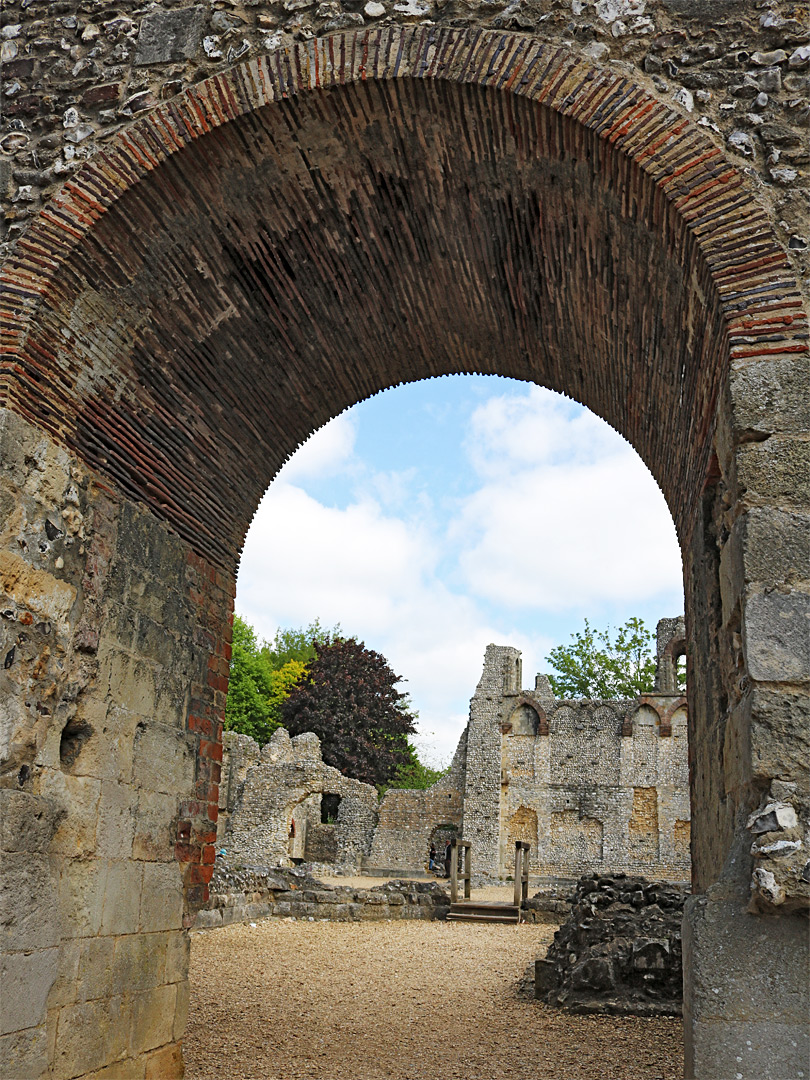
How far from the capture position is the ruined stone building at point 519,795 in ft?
81.7

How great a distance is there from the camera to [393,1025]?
267 inches

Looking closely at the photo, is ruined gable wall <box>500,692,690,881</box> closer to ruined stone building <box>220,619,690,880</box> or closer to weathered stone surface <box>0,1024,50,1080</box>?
ruined stone building <box>220,619,690,880</box>

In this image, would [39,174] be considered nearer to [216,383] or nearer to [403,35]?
[216,383]

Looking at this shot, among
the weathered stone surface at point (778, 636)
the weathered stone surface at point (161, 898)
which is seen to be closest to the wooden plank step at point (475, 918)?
the weathered stone surface at point (161, 898)

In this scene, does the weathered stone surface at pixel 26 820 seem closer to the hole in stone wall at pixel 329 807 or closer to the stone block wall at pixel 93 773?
the stone block wall at pixel 93 773

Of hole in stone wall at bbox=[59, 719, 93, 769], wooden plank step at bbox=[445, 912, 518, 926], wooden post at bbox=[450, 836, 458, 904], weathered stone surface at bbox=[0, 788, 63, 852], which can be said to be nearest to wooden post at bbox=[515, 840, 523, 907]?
wooden plank step at bbox=[445, 912, 518, 926]

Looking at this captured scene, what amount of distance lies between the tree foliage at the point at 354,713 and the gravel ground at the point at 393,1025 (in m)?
20.7

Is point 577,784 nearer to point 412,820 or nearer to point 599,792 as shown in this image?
point 599,792

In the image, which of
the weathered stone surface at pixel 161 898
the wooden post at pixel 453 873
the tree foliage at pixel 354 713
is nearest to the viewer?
the weathered stone surface at pixel 161 898

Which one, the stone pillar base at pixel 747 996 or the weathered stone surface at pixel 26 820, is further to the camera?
the weathered stone surface at pixel 26 820

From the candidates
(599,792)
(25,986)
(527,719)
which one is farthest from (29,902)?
(527,719)

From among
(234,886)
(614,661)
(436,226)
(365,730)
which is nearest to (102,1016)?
(436,226)

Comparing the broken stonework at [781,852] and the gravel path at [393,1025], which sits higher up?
the broken stonework at [781,852]

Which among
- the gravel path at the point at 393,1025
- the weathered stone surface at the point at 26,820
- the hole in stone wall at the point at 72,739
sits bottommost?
the gravel path at the point at 393,1025
